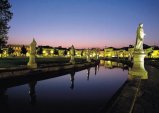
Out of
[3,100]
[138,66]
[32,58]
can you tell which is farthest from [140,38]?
[32,58]

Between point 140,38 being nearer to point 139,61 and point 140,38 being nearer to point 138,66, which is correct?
point 139,61

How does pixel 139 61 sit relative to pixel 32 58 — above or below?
above

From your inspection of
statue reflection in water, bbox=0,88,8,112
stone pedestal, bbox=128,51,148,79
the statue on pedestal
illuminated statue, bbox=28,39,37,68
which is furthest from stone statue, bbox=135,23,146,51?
illuminated statue, bbox=28,39,37,68

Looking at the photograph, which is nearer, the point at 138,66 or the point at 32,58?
the point at 138,66

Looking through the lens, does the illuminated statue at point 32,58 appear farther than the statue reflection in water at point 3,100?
Yes

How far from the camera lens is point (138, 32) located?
63.8ft

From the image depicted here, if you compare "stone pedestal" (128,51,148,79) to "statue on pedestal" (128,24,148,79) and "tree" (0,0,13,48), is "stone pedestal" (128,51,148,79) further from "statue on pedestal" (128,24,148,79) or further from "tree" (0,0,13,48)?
"tree" (0,0,13,48)

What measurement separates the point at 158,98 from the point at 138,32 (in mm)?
10024

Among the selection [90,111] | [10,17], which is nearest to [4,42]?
[10,17]

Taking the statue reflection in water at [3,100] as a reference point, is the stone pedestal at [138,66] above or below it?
above

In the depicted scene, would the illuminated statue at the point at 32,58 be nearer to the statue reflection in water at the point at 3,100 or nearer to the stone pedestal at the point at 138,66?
the statue reflection in water at the point at 3,100

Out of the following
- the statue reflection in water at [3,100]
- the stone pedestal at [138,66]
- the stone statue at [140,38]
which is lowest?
the statue reflection in water at [3,100]

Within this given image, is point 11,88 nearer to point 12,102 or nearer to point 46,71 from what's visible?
point 12,102

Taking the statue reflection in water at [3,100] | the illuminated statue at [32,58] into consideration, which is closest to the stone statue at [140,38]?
the statue reflection in water at [3,100]
